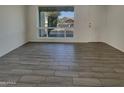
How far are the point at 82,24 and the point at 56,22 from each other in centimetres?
151

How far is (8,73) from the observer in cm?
384

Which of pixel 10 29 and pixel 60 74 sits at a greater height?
pixel 10 29

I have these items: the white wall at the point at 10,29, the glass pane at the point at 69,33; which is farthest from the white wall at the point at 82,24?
the white wall at the point at 10,29

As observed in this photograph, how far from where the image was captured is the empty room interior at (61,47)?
357cm

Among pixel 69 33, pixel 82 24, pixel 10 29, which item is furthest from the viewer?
pixel 69 33

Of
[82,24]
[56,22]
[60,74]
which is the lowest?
[60,74]

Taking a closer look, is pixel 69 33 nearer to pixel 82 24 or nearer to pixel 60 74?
pixel 82 24

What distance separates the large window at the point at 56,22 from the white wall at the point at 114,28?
1.96 meters

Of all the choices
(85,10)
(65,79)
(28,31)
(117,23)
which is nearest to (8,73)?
(65,79)

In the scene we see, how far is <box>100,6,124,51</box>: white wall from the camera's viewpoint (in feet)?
21.9

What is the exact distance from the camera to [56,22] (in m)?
10.0

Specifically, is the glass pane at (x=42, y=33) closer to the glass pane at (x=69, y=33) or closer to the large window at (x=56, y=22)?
the large window at (x=56, y=22)

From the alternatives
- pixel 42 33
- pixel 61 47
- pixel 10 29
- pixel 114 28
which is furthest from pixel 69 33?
pixel 10 29
